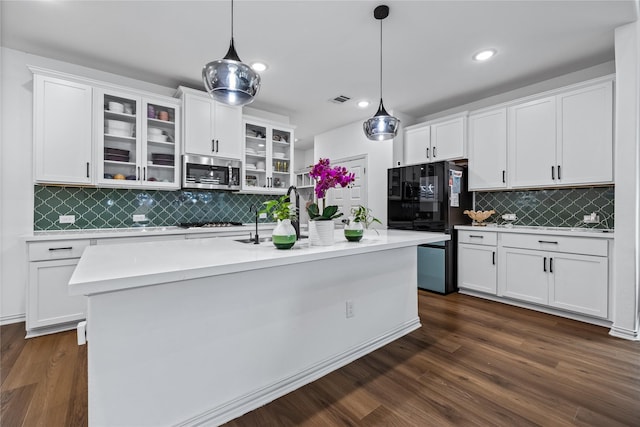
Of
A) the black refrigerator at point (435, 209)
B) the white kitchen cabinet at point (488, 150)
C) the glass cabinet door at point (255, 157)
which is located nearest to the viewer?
the white kitchen cabinet at point (488, 150)

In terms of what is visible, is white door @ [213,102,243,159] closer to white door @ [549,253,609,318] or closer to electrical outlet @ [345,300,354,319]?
electrical outlet @ [345,300,354,319]

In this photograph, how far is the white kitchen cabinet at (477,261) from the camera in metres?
3.57

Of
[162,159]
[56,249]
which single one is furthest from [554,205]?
[56,249]

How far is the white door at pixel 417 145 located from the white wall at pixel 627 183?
6.91 feet

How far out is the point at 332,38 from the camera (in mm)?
2725

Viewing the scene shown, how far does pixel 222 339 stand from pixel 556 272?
11.0 feet

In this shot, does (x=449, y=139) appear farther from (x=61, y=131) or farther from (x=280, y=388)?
(x=61, y=131)

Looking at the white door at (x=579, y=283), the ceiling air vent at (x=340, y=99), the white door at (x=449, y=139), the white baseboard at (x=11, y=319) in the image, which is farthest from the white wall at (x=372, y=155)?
the white baseboard at (x=11, y=319)

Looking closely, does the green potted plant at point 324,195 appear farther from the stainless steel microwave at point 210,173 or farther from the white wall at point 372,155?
the white wall at point 372,155

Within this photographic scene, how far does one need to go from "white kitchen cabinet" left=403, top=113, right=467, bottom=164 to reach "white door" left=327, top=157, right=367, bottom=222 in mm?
796

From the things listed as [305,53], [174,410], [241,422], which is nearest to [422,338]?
[241,422]

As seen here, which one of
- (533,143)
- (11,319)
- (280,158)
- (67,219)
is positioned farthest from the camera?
(280,158)

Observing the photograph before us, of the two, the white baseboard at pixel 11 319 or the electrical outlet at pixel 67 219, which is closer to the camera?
the white baseboard at pixel 11 319


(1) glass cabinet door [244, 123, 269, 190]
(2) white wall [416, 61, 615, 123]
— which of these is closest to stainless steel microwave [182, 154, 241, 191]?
(1) glass cabinet door [244, 123, 269, 190]
